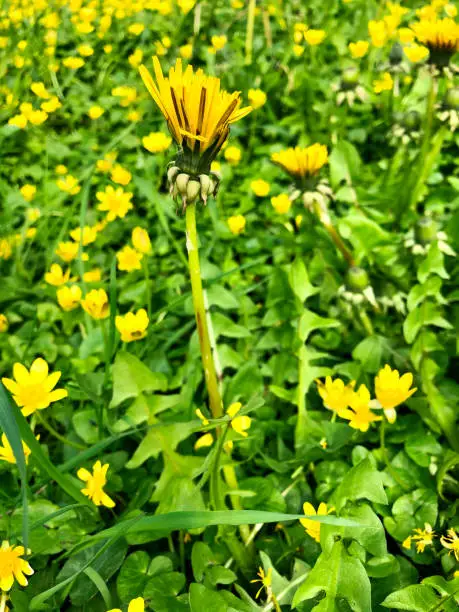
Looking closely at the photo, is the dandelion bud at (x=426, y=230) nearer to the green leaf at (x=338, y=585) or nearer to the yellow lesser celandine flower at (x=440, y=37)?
the yellow lesser celandine flower at (x=440, y=37)

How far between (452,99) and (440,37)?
8.3 inches

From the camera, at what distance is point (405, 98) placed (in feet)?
8.95

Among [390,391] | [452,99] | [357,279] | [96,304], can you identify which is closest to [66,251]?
[96,304]

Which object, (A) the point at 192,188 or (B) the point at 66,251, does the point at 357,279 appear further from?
(B) the point at 66,251

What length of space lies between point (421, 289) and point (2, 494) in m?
1.37

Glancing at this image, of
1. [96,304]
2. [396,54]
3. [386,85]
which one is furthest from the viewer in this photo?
[386,85]

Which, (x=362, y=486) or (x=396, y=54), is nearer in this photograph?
(x=362, y=486)

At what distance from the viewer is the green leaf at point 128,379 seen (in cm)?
141

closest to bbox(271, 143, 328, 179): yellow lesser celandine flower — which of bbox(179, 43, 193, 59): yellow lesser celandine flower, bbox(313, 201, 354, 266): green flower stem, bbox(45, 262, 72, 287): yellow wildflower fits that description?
bbox(313, 201, 354, 266): green flower stem

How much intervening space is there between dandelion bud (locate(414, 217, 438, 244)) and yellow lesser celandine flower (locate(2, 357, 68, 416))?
1237 millimetres

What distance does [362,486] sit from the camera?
3.82 ft

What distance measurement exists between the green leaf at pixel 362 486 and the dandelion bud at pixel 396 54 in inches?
74.9

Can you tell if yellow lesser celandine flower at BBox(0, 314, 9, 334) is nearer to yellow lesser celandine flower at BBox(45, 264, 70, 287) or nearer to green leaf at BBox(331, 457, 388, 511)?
yellow lesser celandine flower at BBox(45, 264, 70, 287)

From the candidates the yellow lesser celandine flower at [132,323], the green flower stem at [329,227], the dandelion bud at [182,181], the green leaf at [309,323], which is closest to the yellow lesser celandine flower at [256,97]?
the green flower stem at [329,227]
